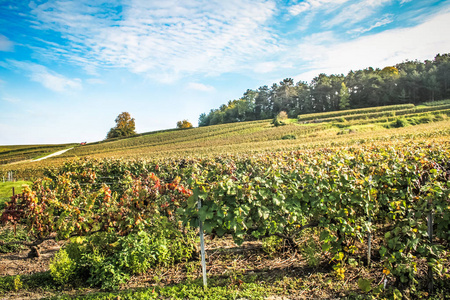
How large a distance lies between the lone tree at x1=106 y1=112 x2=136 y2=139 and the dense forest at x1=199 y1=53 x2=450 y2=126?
78.7ft

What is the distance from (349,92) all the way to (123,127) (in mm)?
70260

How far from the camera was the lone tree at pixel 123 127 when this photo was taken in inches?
3189

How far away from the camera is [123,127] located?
82.8 m

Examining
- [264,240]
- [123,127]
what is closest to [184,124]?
[123,127]

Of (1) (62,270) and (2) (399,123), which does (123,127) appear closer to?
(2) (399,123)

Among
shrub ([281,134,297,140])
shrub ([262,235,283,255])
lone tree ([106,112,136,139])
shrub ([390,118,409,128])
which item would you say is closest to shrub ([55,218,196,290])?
shrub ([262,235,283,255])

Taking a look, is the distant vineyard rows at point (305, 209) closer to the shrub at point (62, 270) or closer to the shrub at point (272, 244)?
the shrub at point (272, 244)

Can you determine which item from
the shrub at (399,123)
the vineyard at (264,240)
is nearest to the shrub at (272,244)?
the vineyard at (264,240)

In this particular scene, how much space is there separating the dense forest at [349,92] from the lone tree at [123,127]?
24.0m

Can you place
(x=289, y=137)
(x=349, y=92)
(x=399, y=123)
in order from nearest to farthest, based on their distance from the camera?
(x=289, y=137) → (x=399, y=123) → (x=349, y=92)

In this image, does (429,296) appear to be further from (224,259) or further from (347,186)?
(224,259)

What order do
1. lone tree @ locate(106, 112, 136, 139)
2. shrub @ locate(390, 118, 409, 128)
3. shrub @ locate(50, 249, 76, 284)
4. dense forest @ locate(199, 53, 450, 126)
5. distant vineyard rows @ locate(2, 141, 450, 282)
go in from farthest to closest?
lone tree @ locate(106, 112, 136, 139) → dense forest @ locate(199, 53, 450, 126) → shrub @ locate(390, 118, 409, 128) → shrub @ locate(50, 249, 76, 284) → distant vineyard rows @ locate(2, 141, 450, 282)

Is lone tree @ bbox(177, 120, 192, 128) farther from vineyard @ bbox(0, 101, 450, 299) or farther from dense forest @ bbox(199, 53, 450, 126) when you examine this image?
vineyard @ bbox(0, 101, 450, 299)

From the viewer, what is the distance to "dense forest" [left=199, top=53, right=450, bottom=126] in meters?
67.0
